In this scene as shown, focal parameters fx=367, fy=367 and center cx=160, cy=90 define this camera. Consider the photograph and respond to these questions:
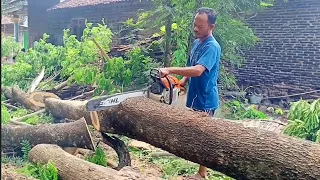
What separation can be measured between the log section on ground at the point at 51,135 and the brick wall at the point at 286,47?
6599mm

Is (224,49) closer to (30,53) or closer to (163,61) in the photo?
(163,61)

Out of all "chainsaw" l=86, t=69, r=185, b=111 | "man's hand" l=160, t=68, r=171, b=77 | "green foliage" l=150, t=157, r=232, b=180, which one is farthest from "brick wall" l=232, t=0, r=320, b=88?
"man's hand" l=160, t=68, r=171, b=77

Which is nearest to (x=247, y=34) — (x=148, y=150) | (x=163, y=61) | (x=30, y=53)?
(x=163, y=61)

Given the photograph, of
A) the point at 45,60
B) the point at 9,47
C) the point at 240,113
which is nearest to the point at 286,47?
the point at 240,113

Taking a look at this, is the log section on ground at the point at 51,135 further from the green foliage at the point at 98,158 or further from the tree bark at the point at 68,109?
the tree bark at the point at 68,109

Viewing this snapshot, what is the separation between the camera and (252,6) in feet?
26.0

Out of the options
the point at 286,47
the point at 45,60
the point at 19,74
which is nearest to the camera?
the point at 19,74

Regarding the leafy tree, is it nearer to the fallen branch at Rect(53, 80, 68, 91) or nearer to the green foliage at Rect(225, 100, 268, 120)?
the green foliage at Rect(225, 100, 268, 120)

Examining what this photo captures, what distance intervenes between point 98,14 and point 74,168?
36.5 feet

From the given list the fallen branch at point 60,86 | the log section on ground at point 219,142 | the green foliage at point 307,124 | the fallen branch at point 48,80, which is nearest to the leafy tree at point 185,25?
the fallen branch at point 60,86

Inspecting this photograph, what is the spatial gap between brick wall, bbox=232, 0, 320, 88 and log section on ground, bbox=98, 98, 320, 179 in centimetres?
671

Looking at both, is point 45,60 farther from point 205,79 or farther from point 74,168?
point 205,79

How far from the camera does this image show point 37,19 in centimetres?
1681

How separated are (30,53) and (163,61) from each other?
3478mm
